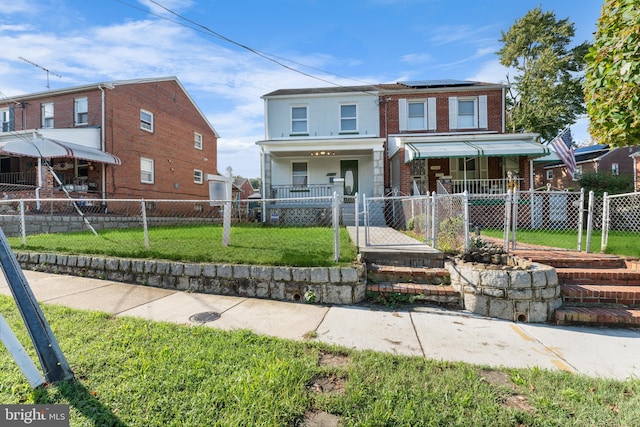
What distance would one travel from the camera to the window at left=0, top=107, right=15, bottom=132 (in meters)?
16.2

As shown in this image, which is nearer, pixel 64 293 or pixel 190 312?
pixel 190 312

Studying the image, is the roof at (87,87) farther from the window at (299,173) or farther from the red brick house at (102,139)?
the window at (299,173)

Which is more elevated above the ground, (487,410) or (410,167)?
(410,167)

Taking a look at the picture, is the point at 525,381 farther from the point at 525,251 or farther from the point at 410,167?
the point at 410,167

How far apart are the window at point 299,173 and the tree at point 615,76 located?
37.9ft

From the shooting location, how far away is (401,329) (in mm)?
3695

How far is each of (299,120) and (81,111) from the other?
11.0 m

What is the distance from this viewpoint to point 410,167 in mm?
12453

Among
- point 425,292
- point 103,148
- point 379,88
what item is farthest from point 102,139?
point 425,292

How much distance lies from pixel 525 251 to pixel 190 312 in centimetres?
645

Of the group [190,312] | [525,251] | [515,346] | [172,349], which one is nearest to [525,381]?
[515,346]

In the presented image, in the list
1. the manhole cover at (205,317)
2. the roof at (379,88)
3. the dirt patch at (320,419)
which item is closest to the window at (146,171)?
the roof at (379,88)

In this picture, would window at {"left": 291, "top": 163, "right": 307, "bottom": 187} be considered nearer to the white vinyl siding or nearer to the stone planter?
the white vinyl siding

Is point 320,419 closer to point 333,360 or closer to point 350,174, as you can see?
point 333,360
